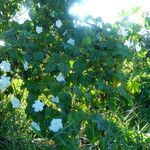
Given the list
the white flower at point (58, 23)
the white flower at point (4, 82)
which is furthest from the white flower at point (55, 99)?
the white flower at point (58, 23)

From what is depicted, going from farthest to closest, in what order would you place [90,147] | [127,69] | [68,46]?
1. [127,69]
2. [90,147]
3. [68,46]

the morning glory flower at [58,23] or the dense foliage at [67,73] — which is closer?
the dense foliage at [67,73]

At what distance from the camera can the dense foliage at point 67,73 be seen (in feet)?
8.61

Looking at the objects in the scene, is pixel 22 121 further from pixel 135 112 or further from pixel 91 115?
pixel 135 112

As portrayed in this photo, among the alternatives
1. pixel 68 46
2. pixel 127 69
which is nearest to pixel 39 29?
pixel 68 46

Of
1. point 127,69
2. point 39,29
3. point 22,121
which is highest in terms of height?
point 39,29

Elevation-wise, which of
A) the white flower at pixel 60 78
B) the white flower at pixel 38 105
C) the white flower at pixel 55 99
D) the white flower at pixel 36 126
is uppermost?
the white flower at pixel 60 78

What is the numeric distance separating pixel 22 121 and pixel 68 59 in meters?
0.75

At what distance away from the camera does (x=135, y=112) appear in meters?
4.23

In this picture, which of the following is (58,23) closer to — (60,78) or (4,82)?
(60,78)

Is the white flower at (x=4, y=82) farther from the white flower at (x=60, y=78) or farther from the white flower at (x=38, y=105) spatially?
the white flower at (x=60, y=78)

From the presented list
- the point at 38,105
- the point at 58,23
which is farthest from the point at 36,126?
the point at 58,23

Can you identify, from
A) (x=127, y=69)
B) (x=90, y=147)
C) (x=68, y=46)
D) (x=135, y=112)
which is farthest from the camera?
(x=135, y=112)

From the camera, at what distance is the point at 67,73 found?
2.57 m
